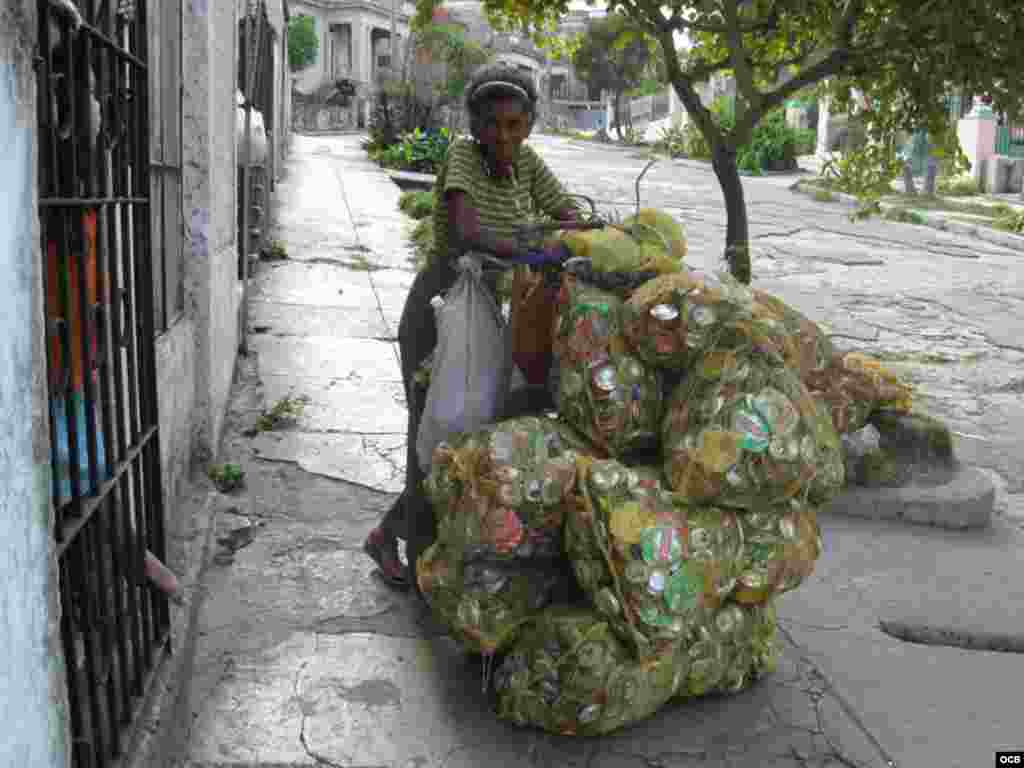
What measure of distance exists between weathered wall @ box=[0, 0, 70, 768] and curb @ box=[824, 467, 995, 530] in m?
3.83

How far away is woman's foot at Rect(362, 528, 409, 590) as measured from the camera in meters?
3.70

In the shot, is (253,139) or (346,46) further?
(346,46)

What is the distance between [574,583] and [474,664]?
1.65 feet

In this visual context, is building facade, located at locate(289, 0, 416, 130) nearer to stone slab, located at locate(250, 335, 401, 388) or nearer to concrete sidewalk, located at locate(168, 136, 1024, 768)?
stone slab, located at locate(250, 335, 401, 388)

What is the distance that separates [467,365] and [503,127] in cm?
71

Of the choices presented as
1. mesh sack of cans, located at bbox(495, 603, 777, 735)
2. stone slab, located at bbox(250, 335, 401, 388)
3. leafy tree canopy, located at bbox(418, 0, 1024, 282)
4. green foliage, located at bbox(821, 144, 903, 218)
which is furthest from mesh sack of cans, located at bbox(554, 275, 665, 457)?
stone slab, located at bbox(250, 335, 401, 388)

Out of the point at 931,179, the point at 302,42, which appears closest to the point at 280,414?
the point at 931,179

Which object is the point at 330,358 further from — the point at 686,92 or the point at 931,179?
the point at 931,179

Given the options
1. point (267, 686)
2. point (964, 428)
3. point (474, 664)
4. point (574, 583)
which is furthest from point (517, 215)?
point (964, 428)

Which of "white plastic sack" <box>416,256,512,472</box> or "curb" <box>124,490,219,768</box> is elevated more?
"white plastic sack" <box>416,256,512,472</box>

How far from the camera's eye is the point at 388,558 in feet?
12.2

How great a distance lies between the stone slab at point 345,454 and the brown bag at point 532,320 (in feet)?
5.84

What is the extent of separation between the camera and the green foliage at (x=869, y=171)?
5.65 metres

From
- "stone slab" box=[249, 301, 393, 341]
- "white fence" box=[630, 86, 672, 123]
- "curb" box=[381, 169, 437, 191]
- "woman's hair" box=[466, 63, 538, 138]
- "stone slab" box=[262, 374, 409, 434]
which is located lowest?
"stone slab" box=[262, 374, 409, 434]
